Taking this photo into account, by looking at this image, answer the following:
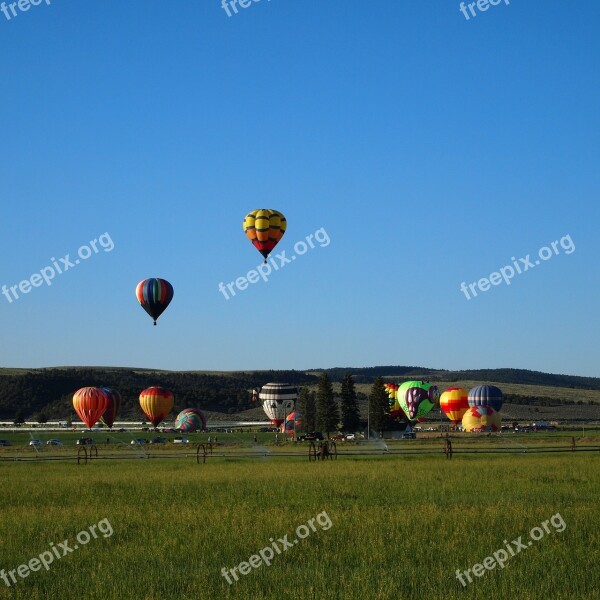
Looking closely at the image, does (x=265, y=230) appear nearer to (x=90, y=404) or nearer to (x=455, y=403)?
(x=90, y=404)

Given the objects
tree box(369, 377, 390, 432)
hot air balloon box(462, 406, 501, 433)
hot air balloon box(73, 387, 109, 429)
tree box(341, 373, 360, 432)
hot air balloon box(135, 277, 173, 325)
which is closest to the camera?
hot air balloon box(135, 277, 173, 325)

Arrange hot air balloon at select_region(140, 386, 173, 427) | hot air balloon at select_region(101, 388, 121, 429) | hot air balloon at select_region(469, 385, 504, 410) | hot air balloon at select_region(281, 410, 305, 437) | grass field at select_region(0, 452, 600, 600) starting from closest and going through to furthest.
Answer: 1. grass field at select_region(0, 452, 600, 600)
2. hot air balloon at select_region(101, 388, 121, 429)
3. hot air balloon at select_region(140, 386, 173, 427)
4. hot air balloon at select_region(469, 385, 504, 410)
5. hot air balloon at select_region(281, 410, 305, 437)

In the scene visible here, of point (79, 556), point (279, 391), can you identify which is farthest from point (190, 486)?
point (279, 391)

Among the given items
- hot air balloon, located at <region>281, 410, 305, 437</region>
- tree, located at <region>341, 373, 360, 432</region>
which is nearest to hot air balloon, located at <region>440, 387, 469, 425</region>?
tree, located at <region>341, 373, 360, 432</region>

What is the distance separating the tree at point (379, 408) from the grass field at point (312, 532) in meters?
82.4

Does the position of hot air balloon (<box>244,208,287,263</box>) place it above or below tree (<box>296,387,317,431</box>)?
above

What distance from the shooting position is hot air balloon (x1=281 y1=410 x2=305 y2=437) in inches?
4883

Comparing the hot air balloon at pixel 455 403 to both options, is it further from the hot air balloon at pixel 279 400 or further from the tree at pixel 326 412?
the hot air balloon at pixel 279 400

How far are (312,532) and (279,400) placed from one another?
9928cm

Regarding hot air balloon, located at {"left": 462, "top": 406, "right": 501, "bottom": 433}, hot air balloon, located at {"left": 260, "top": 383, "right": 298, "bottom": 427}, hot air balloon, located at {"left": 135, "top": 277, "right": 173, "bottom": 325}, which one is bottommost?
hot air balloon, located at {"left": 462, "top": 406, "right": 501, "bottom": 433}

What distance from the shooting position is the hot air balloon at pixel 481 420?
354 ft

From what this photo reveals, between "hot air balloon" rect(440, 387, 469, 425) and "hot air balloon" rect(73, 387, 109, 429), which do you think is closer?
"hot air balloon" rect(73, 387, 109, 429)

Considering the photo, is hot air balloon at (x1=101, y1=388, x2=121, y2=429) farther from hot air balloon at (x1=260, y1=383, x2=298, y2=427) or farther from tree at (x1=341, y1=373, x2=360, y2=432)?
tree at (x1=341, y1=373, x2=360, y2=432)

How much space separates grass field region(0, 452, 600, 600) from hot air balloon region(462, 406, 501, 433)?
66.2 meters
